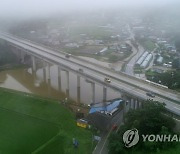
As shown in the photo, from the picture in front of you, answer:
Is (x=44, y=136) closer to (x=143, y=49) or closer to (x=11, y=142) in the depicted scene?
(x=11, y=142)

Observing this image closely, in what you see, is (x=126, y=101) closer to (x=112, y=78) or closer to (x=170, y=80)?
(x=112, y=78)

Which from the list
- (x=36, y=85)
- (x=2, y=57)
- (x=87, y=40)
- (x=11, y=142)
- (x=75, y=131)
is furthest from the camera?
(x=87, y=40)

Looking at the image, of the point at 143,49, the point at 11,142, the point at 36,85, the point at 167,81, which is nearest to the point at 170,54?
the point at 143,49

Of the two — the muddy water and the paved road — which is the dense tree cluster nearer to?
the muddy water

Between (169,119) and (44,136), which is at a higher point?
(169,119)

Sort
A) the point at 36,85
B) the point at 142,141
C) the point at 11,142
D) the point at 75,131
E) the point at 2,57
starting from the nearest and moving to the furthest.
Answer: the point at 142,141 < the point at 11,142 < the point at 75,131 < the point at 36,85 < the point at 2,57

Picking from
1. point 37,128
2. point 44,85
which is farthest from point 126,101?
point 44,85

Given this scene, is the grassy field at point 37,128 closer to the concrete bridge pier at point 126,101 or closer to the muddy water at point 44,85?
the muddy water at point 44,85
